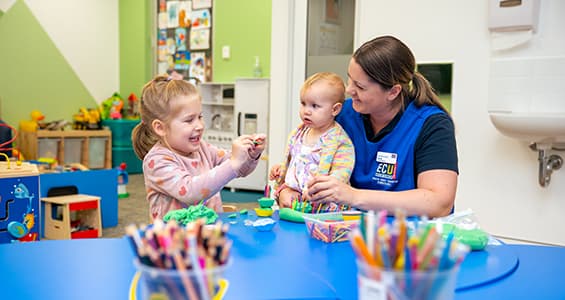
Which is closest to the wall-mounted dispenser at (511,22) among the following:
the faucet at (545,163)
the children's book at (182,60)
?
the faucet at (545,163)

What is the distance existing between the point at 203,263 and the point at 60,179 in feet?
11.7

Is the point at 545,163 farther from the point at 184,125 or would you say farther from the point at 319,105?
the point at 184,125

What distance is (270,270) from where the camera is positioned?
1048mm

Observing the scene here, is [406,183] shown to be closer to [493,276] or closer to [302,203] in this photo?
[302,203]

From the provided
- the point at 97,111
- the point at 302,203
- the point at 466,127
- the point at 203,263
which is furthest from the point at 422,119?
the point at 97,111

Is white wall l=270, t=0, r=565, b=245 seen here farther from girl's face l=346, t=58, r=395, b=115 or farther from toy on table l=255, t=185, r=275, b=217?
toy on table l=255, t=185, r=275, b=217

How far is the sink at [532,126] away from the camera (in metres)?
2.60

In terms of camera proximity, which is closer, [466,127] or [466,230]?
[466,230]

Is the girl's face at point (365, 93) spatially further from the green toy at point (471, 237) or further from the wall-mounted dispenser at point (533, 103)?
the wall-mounted dispenser at point (533, 103)

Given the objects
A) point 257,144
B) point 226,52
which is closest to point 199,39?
point 226,52

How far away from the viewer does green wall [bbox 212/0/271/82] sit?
231 inches

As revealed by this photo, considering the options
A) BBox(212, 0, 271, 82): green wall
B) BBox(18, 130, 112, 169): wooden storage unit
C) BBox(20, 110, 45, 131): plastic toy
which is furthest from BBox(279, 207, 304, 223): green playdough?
BBox(20, 110, 45, 131): plastic toy

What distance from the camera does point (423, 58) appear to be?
3305 millimetres

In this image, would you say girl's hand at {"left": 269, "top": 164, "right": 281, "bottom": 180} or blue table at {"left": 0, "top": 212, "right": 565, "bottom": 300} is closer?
blue table at {"left": 0, "top": 212, "right": 565, "bottom": 300}
